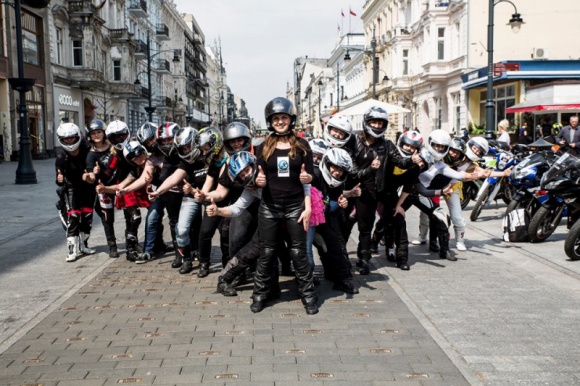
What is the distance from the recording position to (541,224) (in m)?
8.64

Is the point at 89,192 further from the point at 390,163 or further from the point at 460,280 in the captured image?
the point at 460,280

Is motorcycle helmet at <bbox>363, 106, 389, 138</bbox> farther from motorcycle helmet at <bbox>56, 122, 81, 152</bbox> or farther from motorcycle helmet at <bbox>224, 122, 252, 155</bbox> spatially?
motorcycle helmet at <bbox>56, 122, 81, 152</bbox>

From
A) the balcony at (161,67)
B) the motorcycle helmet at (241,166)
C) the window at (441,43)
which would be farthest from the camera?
the balcony at (161,67)

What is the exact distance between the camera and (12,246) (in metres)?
8.86

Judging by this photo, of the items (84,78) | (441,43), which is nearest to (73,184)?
(84,78)

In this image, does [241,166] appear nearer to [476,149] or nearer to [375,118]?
[375,118]

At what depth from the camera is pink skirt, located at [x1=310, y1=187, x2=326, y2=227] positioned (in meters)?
5.66

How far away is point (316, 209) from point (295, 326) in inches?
45.7

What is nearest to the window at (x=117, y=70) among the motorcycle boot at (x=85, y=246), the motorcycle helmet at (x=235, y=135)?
the motorcycle boot at (x=85, y=246)

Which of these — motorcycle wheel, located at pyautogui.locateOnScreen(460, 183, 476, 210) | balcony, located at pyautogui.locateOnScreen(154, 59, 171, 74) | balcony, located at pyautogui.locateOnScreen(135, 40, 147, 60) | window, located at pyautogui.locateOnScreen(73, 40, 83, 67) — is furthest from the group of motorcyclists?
balcony, located at pyautogui.locateOnScreen(154, 59, 171, 74)

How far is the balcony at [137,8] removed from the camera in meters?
53.4

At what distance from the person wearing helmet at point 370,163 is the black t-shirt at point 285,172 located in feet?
4.44

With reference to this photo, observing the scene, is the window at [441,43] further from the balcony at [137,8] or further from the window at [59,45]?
the balcony at [137,8]

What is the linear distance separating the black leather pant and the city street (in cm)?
22
